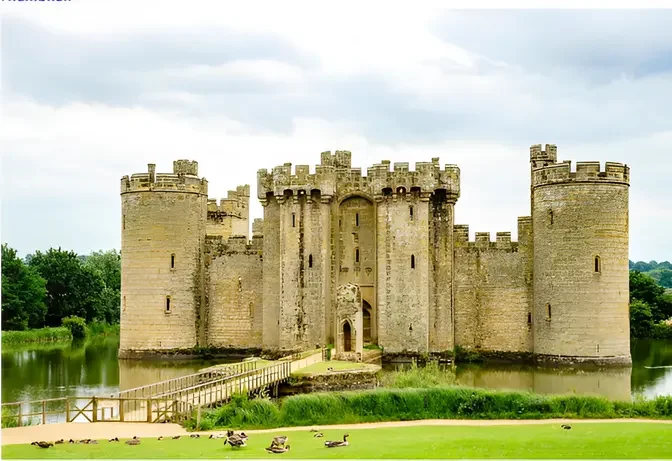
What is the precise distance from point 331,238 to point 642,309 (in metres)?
23.3

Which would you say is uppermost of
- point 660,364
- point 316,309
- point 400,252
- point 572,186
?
point 572,186

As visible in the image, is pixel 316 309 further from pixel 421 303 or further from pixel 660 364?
pixel 660 364

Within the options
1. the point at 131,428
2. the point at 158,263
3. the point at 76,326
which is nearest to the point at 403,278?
the point at 158,263

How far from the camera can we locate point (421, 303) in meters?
37.2

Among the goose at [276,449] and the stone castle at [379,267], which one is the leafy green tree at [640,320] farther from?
the goose at [276,449]

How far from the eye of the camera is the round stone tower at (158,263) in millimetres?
39562

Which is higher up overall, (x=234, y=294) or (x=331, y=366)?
(x=234, y=294)

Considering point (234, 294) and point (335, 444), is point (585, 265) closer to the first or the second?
point (234, 294)

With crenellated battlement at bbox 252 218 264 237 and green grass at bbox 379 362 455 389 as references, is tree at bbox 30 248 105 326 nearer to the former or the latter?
crenellated battlement at bbox 252 218 264 237

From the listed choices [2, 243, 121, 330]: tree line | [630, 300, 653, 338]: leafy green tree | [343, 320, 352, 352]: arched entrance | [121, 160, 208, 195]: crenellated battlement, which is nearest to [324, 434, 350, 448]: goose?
[343, 320, 352, 352]: arched entrance

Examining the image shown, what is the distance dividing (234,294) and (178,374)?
7428 mm

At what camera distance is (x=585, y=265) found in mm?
35594

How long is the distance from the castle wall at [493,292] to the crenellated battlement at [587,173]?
2.89 meters

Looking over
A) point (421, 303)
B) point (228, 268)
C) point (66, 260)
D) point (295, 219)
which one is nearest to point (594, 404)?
point (421, 303)
